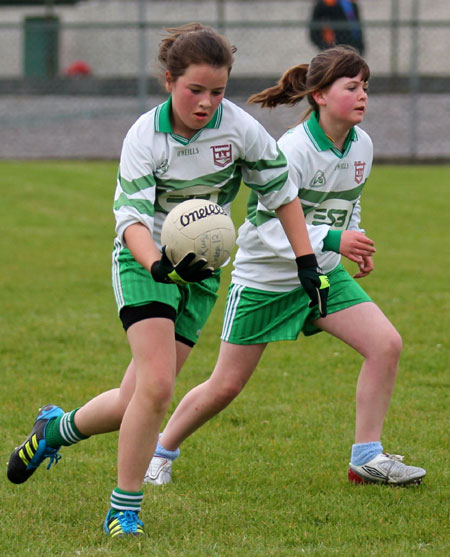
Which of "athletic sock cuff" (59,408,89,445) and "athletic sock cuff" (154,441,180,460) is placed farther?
"athletic sock cuff" (154,441,180,460)

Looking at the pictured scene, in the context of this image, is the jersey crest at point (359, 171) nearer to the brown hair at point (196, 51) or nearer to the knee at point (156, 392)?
the brown hair at point (196, 51)

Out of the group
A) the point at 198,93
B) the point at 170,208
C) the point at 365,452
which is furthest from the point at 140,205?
the point at 365,452

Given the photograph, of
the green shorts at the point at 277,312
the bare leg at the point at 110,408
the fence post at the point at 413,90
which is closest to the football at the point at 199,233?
the bare leg at the point at 110,408

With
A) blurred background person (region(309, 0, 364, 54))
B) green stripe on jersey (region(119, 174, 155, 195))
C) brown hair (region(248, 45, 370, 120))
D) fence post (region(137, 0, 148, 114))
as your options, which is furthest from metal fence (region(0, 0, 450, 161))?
green stripe on jersey (region(119, 174, 155, 195))

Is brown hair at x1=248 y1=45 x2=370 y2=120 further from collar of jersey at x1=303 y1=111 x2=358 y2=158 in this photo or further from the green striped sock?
the green striped sock

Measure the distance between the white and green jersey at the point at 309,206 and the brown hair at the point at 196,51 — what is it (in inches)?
32.3

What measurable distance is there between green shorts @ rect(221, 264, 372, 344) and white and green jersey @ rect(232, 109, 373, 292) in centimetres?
5

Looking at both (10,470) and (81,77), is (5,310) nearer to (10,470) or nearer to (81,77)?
(10,470)

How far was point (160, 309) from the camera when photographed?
3.86 meters

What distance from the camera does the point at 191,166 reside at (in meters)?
3.93

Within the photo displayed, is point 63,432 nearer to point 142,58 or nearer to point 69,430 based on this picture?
point 69,430

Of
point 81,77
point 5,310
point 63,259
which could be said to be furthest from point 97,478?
point 81,77

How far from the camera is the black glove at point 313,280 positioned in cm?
404

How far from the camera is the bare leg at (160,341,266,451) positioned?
15.0 ft
